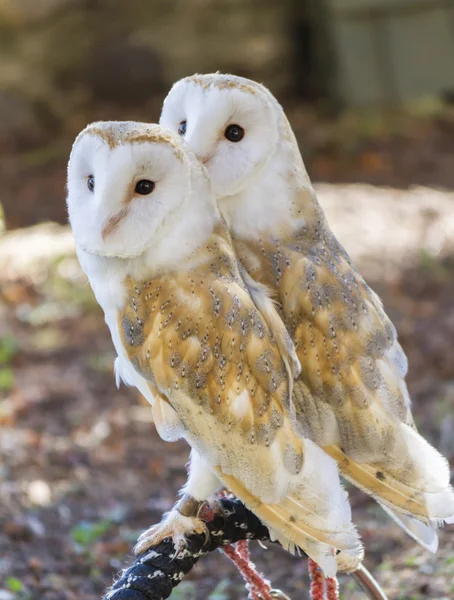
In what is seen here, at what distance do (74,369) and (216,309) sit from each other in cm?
336

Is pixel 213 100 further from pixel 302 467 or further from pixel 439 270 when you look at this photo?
pixel 439 270

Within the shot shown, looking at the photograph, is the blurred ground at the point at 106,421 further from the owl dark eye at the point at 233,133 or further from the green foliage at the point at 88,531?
the owl dark eye at the point at 233,133

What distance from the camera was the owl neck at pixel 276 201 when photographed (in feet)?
6.74

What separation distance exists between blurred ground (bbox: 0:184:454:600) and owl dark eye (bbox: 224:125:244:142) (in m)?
1.70

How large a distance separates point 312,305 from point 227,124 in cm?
42

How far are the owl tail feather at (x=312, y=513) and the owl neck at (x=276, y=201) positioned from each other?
480mm

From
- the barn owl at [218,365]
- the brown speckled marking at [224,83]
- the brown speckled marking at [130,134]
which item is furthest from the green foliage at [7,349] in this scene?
the brown speckled marking at [130,134]

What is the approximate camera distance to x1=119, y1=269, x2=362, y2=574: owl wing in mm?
1906

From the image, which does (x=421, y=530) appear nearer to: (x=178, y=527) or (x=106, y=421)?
(x=178, y=527)

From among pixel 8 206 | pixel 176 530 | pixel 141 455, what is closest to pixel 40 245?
pixel 8 206

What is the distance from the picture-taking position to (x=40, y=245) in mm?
6379

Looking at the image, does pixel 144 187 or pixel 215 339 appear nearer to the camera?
pixel 144 187

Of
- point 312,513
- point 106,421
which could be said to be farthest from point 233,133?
point 106,421

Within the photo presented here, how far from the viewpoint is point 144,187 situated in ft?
5.89
